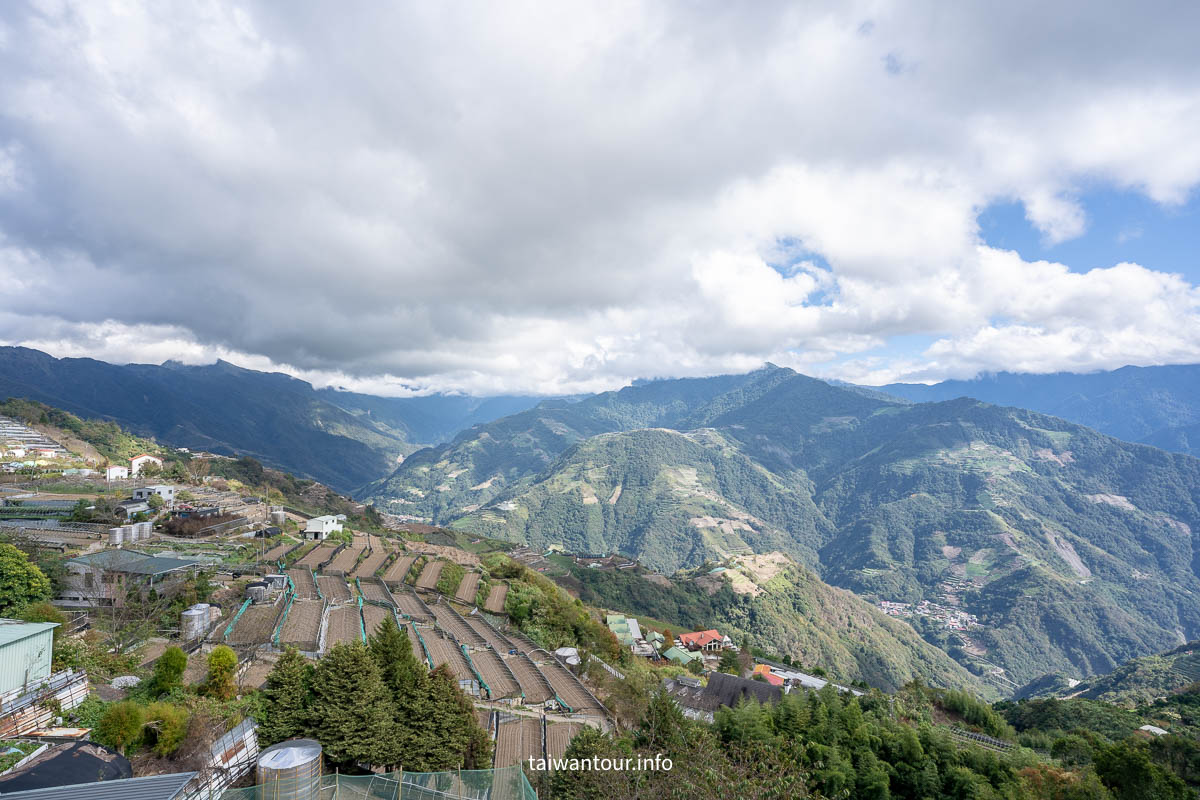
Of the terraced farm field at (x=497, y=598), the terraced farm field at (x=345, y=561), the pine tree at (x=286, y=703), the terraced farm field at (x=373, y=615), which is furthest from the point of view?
the terraced farm field at (x=345, y=561)

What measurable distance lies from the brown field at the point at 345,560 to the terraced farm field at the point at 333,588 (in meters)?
2.33

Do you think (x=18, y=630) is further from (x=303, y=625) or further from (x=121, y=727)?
(x=303, y=625)

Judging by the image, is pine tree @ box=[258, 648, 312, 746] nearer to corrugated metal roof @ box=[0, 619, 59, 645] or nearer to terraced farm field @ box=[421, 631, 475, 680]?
corrugated metal roof @ box=[0, 619, 59, 645]

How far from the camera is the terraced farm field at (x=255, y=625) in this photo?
2166 cm

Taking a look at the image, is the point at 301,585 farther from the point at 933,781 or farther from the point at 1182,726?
the point at 1182,726

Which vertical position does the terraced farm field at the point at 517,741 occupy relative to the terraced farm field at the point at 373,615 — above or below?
below

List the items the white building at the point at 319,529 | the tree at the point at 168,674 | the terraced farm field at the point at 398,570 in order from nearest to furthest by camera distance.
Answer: the tree at the point at 168,674 → the terraced farm field at the point at 398,570 → the white building at the point at 319,529

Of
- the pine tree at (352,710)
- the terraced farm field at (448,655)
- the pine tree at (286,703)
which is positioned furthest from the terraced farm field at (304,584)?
the pine tree at (352,710)

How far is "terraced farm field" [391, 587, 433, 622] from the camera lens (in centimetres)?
3130

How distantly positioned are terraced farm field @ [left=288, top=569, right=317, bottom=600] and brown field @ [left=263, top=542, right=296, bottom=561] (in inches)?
85.2

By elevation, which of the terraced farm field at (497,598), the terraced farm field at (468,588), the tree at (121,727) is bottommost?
the terraced farm field at (497,598)

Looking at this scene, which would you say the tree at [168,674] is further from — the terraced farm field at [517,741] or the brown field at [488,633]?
the brown field at [488,633]

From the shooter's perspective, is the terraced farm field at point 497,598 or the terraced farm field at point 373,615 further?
the terraced farm field at point 497,598

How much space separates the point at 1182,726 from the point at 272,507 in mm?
75103
